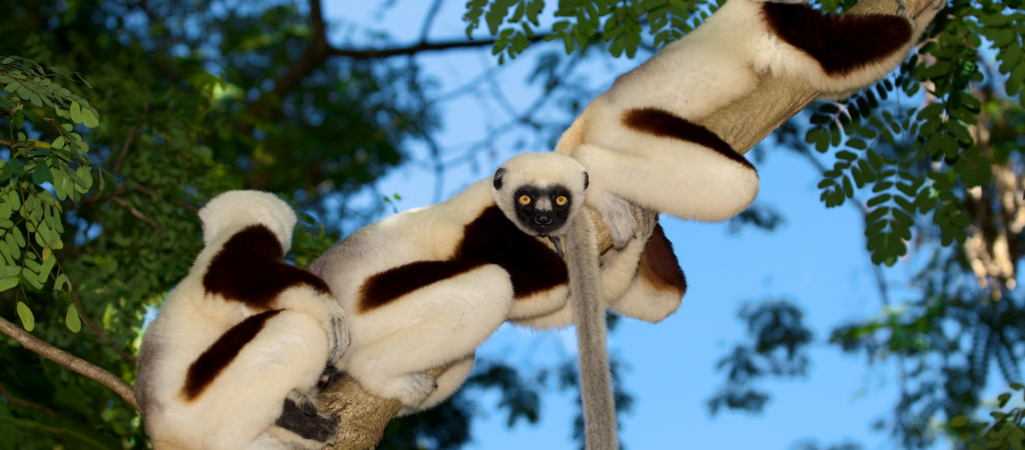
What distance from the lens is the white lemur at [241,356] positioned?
2670 millimetres

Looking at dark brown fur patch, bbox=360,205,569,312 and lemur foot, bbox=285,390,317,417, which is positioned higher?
dark brown fur patch, bbox=360,205,569,312

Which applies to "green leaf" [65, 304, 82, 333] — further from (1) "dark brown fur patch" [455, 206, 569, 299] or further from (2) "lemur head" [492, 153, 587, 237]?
(2) "lemur head" [492, 153, 587, 237]

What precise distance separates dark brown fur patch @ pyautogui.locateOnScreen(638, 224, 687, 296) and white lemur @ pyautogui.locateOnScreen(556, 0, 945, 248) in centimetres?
55

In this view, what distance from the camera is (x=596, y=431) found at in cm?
260

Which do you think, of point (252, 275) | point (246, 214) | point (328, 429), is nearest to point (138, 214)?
point (246, 214)

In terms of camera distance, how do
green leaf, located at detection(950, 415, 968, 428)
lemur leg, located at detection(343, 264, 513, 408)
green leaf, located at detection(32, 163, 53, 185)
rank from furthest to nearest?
green leaf, located at detection(950, 415, 968, 428), lemur leg, located at detection(343, 264, 513, 408), green leaf, located at detection(32, 163, 53, 185)

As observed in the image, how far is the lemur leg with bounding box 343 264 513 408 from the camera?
9.68 feet

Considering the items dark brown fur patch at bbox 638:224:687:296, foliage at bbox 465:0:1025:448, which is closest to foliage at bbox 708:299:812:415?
foliage at bbox 465:0:1025:448

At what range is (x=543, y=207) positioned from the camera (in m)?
3.29

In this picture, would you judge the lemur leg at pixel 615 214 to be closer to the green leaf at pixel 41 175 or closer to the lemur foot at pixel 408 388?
the lemur foot at pixel 408 388

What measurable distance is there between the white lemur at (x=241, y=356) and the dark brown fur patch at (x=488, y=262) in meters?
0.31

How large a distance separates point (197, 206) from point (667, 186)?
10.8ft

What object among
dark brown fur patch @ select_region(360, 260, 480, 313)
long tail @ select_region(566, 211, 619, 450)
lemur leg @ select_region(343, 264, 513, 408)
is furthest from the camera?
dark brown fur patch @ select_region(360, 260, 480, 313)

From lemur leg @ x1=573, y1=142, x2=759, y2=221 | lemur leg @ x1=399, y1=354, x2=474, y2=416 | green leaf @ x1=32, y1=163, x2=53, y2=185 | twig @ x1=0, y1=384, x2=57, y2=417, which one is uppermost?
green leaf @ x1=32, y1=163, x2=53, y2=185
